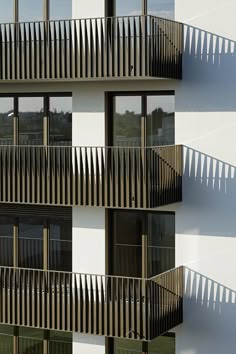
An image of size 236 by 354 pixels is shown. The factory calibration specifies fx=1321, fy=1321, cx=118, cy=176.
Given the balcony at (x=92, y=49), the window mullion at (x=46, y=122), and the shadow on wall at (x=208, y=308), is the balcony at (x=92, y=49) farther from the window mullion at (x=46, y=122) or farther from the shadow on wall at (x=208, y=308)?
the shadow on wall at (x=208, y=308)

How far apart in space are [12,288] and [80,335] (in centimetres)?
A: 176

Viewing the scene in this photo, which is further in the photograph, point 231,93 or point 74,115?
point 74,115

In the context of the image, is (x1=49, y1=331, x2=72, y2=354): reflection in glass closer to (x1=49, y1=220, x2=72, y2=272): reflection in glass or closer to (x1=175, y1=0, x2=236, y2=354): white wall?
(x1=49, y1=220, x2=72, y2=272): reflection in glass

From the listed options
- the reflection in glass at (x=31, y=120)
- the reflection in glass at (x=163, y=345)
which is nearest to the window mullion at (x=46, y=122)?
the reflection in glass at (x=31, y=120)

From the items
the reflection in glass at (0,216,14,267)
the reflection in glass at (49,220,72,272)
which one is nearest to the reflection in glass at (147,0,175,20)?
the reflection in glass at (49,220,72,272)

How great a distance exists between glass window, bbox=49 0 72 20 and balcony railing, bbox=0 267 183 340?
5178 mm

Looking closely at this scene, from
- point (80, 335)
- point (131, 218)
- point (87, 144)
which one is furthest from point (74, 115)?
point (80, 335)

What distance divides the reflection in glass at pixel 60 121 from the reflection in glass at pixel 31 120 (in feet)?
0.85

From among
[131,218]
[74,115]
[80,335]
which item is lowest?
[80,335]

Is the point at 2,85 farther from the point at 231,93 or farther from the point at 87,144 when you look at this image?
the point at 231,93

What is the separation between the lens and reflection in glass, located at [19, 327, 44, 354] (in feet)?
91.6

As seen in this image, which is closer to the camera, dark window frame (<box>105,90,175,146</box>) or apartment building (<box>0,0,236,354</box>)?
apartment building (<box>0,0,236,354</box>)

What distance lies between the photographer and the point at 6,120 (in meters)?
28.1

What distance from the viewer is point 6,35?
26609 millimetres
